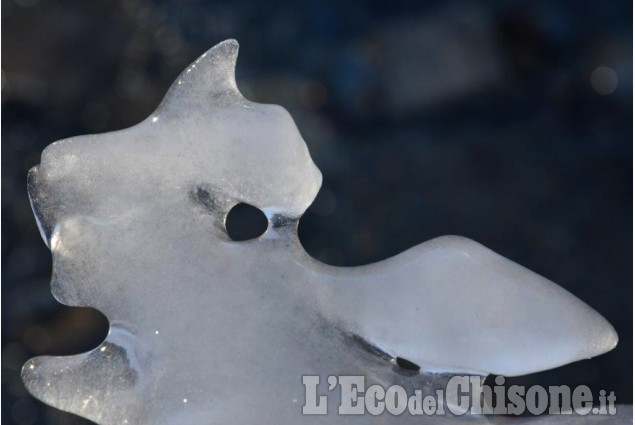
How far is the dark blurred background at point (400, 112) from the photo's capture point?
60.8 inches

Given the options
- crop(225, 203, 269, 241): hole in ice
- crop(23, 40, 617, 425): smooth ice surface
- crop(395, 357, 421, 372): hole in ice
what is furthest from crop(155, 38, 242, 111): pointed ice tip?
crop(225, 203, 269, 241): hole in ice

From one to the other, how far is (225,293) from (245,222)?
100 cm

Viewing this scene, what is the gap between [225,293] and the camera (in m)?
0.51

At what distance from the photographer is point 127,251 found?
504 millimetres

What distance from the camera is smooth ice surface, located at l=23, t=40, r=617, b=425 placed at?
0.50 meters

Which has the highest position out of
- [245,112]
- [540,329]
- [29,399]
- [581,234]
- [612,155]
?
[245,112]

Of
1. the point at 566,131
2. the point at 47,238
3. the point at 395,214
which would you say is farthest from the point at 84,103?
the point at 47,238

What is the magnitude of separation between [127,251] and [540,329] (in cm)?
25

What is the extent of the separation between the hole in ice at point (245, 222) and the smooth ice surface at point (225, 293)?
962 millimetres

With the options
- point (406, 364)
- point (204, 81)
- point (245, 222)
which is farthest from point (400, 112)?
point (204, 81)

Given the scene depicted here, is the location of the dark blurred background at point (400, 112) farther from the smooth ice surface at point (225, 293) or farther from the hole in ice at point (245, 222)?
the smooth ice surface at point (225, 293)

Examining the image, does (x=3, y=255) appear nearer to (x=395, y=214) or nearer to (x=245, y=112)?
(x=395, y=214)

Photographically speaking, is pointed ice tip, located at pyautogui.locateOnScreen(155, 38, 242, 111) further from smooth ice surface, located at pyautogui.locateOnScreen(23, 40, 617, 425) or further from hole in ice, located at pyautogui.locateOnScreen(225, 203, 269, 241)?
hole in ice, located at pyautogui.locateOnScreen(225, 203, 269, 241)

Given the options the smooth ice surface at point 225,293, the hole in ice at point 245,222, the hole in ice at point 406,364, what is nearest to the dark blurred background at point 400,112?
the hole in ice at point 245,222
